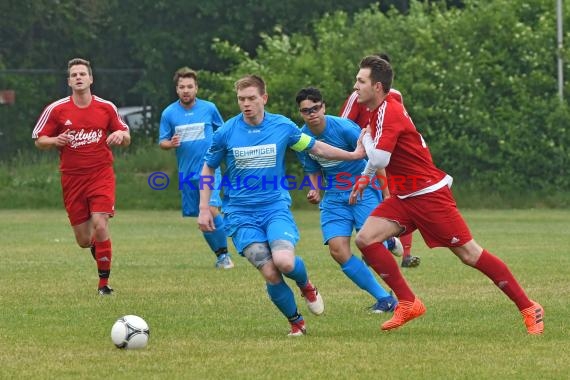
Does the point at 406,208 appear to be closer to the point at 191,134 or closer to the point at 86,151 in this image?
the point at 86,151

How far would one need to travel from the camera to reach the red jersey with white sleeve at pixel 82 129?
1219 cm

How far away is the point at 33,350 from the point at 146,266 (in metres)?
6.80

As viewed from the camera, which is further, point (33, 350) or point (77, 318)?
point (77, 318)

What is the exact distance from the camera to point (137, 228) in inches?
909

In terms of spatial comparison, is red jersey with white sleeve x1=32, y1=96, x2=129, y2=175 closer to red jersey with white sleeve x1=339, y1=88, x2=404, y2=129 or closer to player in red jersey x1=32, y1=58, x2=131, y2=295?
player in red jersey x1=32, y1=58, x2=131, y2=295

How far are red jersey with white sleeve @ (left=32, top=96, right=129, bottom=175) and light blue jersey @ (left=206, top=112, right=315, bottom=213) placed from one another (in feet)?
10.1

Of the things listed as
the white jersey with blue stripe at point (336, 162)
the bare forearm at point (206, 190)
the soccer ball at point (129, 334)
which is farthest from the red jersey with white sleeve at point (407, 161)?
the soccer ball at point (129, 334)

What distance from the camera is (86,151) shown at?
40.4ft

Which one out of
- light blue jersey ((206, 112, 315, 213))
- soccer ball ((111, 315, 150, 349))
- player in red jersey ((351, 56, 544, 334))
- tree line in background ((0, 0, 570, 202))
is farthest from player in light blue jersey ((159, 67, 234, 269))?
tree line in background ((0, 0, 570, 202))

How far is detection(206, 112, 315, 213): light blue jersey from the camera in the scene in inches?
367

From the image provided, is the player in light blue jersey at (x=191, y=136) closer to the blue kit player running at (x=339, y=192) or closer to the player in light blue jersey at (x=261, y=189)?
the blue kit player running at (x=339, y=192)

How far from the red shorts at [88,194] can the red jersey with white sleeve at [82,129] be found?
0.22ft

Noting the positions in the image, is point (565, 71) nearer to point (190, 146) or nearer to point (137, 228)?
point (137, 228)

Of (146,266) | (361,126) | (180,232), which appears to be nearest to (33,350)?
(361,126)
